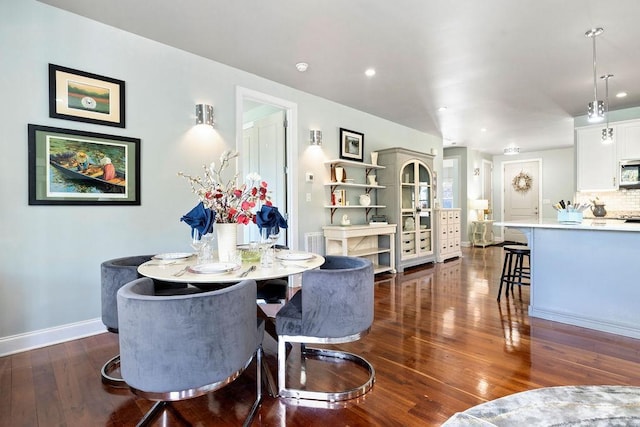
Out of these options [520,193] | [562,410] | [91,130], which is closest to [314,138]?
[91,130]

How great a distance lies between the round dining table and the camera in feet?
5.45

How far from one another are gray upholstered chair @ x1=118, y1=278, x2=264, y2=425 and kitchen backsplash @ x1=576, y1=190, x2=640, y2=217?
20.9 ft

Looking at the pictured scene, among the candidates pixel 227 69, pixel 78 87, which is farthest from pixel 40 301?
pixel 227 69

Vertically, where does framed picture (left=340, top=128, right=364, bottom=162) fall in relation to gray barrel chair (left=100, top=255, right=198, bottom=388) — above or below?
above

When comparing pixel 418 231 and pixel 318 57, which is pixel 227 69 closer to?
pixel 318 57

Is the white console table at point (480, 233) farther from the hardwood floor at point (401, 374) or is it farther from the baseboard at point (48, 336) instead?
the baseboard at point (48, 336)

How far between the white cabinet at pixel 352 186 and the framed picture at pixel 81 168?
254 centimetres

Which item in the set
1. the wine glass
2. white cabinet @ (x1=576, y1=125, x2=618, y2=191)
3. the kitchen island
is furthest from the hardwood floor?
white cabinet @ (x1=576, y1=125, x2=618, y2=191)

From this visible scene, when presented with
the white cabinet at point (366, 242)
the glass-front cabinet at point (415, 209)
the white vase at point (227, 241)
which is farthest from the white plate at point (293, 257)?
the glass-front cabinet at point (415, 209)

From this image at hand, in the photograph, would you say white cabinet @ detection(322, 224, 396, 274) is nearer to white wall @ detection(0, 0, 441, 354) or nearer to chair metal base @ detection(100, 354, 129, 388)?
white wall @ detection(0, 0, 441, 354)

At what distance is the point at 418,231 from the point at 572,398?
5223 millimetres

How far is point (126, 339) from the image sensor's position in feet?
4.48

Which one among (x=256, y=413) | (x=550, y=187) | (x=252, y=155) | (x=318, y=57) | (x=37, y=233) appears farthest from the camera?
(x=550, y=187)

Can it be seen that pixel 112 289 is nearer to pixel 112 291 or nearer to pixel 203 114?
pixel 112 291
